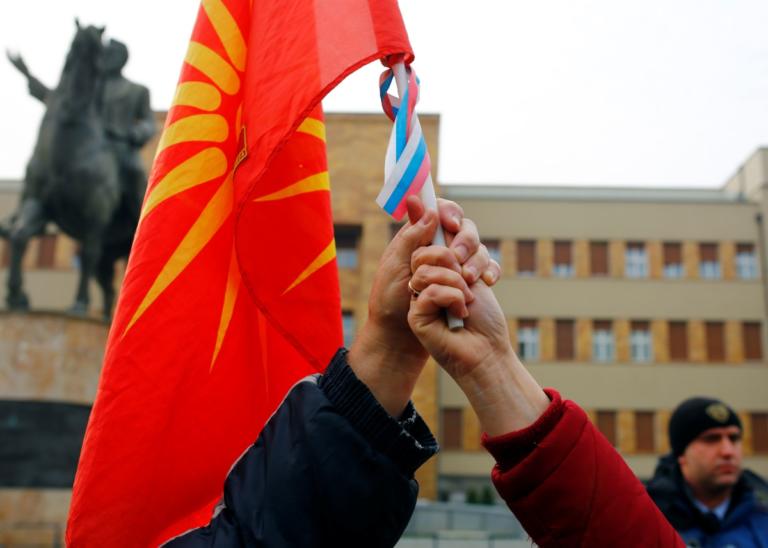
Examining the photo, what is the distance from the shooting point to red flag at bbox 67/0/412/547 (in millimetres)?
1671

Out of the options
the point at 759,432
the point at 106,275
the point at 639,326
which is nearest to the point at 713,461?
the point at 106,275

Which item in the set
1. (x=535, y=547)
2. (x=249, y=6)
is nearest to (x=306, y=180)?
(x=249, y=6)

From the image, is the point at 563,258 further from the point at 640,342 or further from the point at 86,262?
the point at 86,262

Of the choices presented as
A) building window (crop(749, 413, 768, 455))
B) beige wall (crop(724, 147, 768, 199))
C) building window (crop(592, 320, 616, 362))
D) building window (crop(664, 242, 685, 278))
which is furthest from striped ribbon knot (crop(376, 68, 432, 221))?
beige wall (crop(724, 147, 768, 199))

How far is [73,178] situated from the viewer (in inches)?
298

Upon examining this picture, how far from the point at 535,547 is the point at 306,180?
3.40 ft

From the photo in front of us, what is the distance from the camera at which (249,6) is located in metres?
2.15

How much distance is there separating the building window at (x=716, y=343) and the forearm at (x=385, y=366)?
109 feet

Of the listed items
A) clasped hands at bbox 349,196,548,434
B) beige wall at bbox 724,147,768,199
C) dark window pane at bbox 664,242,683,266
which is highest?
beige wall at bbox 724,147,768,199

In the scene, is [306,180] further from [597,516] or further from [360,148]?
[360,148]

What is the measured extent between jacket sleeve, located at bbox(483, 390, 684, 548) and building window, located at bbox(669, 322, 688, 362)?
3281 centimetres

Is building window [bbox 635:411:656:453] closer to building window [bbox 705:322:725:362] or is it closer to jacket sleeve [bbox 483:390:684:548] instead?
building window [bbox 705:322:725:362]

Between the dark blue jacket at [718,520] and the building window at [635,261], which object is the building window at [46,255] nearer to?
the building window at [635,261]

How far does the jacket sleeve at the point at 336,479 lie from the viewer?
4.28ft
